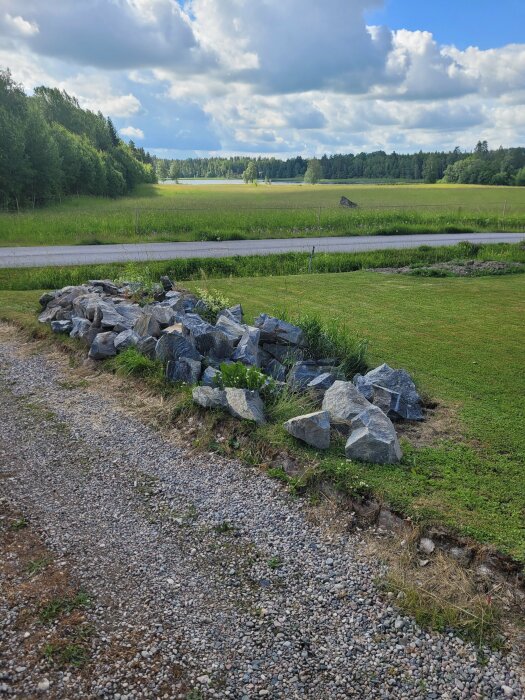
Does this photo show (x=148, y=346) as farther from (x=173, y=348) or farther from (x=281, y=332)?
(x=281, y=332)

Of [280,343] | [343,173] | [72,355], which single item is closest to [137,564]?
[280,343]

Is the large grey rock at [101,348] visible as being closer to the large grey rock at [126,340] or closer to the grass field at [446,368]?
the large grey rock at [126,340]

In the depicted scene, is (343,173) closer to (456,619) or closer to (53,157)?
(53,157)

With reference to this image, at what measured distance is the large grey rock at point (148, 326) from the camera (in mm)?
8461

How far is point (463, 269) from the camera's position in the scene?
1750 centimetres

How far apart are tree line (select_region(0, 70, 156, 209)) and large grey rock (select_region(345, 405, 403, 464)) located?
4151 centimetres

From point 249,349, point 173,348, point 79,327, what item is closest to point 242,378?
point 249,349

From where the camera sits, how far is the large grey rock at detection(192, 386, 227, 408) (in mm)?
6516

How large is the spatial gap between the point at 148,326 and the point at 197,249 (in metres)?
14.5

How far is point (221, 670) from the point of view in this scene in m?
3.39

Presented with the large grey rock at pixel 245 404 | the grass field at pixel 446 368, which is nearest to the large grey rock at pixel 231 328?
the large grey rock at pixel 245 404

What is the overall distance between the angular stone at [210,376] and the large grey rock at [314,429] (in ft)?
5.11

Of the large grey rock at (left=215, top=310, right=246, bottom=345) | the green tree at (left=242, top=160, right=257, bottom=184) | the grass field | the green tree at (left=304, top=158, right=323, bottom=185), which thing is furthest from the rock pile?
the green tree at (left=242, top=160, right=257, bottom=184)

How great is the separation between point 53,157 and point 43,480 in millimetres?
49130
